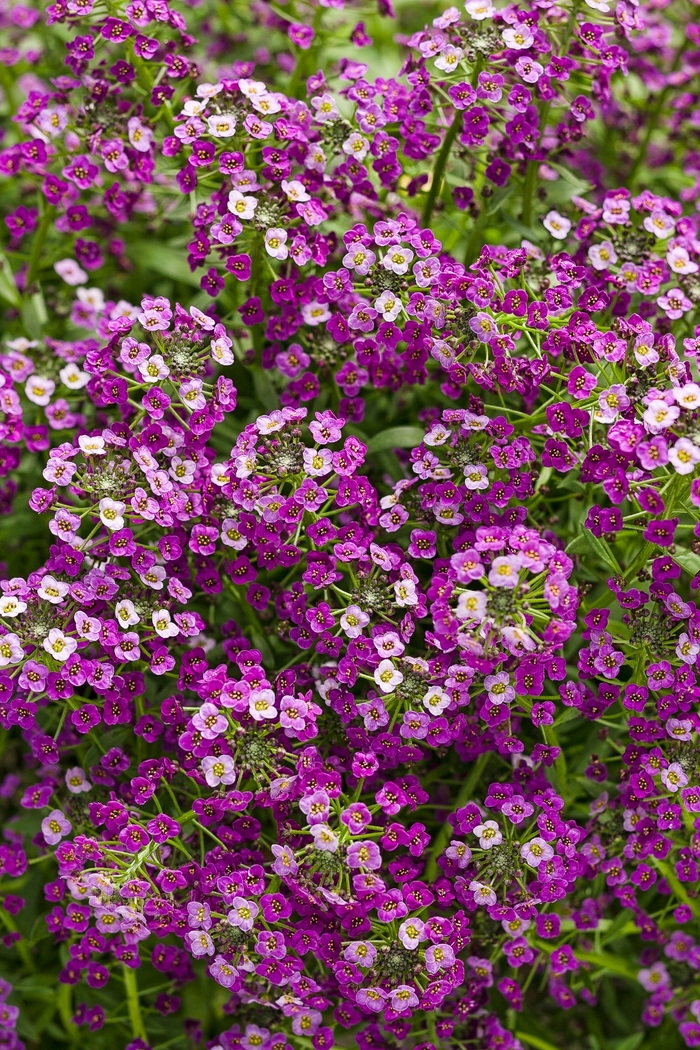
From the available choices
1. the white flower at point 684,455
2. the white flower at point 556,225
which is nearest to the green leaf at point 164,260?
the white flower at point 556,225

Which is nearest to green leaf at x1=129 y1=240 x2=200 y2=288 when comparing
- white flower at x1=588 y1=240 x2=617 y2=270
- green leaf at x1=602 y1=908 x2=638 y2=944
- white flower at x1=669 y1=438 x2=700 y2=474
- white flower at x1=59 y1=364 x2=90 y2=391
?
white flower at x1=59 y1=364 x2=90 y2=391

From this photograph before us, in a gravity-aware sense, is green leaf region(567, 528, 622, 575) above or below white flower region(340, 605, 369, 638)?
above

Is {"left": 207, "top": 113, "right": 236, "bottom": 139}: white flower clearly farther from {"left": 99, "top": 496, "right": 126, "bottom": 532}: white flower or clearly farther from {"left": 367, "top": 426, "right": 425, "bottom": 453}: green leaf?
{"left": 99, "top": 496, "right": 126, "bottom": 532}: white flower

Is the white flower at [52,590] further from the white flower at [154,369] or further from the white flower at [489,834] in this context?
the white flower at [489,834]

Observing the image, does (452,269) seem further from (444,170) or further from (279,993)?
(279,993)

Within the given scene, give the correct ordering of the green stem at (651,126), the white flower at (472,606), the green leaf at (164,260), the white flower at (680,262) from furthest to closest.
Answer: the green stem at (651,126), the green leaf at (164,260), the white flower at (680,262), the white flower at (472,606)

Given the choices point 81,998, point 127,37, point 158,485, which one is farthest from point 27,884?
point 127,37

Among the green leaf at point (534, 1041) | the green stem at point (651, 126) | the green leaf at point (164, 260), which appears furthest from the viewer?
the green stem at point (651, 126)
